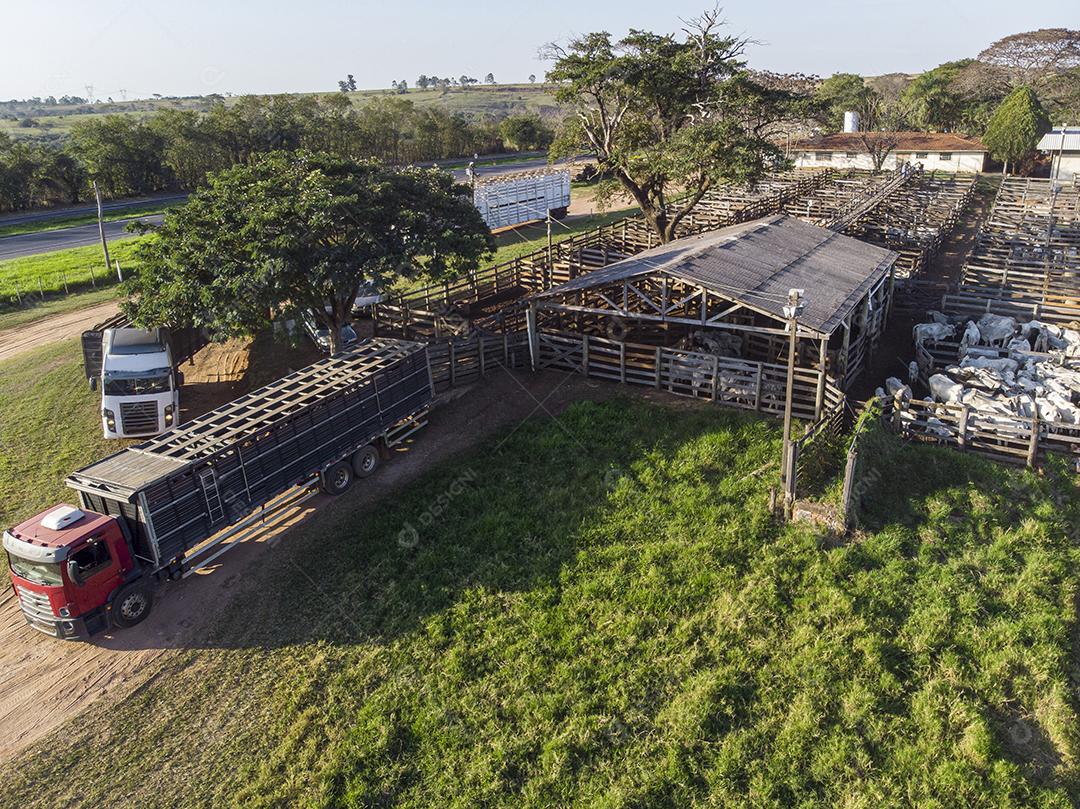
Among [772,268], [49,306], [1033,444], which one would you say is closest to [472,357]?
[772,268]

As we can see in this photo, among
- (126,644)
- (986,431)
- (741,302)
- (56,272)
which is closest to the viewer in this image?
(126,644)

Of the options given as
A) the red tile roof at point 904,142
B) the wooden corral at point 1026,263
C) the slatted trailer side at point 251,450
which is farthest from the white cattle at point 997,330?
the red tile roof at point 904,142

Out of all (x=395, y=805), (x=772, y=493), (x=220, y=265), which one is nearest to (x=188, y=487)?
(x=395, y=805)

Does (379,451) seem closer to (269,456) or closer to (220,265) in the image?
(269,456)

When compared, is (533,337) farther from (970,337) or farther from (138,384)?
(970,337)

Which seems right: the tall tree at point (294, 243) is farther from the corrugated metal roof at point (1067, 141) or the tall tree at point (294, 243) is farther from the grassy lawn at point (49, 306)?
the corrugated metal roof at point (1067, 141)

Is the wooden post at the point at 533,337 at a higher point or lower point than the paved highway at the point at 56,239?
lower

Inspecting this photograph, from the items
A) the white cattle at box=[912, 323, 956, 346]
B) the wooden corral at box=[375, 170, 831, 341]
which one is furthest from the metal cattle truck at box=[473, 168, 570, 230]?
the white cattle at box=[912, 323, 956, 346]
